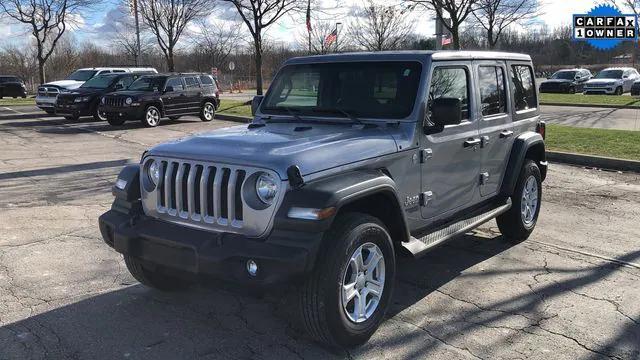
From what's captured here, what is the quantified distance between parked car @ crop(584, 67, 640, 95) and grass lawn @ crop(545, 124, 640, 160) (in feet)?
64.4

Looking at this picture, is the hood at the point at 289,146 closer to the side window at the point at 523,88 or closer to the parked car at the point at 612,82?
the side window at the point at 523,88

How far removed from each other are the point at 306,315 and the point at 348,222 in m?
0.61

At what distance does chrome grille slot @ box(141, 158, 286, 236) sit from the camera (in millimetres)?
3274

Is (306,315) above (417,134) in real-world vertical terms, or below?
below

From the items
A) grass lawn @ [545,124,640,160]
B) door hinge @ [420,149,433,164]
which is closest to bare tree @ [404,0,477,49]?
grass lawn @ [545,124,640,160]

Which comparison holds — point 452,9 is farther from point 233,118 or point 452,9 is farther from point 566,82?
point 566,82

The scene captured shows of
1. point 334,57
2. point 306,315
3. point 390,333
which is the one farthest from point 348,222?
point 334,57

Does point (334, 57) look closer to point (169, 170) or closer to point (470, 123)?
point (470, 123)

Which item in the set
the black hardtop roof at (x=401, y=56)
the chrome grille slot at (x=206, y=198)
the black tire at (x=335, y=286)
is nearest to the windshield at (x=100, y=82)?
the black hardtop roof at (x=401, y=56)

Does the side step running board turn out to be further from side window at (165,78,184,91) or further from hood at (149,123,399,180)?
side window at (165,78,184,91)

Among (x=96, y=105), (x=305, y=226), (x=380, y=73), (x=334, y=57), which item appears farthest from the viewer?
(x=96, y=105)

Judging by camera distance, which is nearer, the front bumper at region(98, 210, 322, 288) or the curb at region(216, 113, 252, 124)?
the front bumper at region(98, 210, 322, 288)

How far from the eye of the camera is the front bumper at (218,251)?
3027 millimetres

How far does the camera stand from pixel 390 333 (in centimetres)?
376
